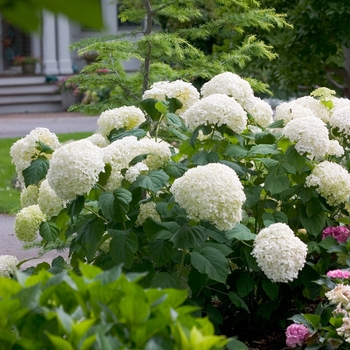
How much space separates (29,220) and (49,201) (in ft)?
1.37

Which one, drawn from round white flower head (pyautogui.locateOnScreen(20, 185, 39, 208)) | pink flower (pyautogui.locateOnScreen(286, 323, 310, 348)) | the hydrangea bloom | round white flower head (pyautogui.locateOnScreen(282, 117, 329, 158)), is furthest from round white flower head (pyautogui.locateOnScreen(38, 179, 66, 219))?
the hydrangea bloom

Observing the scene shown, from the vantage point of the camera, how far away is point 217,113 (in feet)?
11.1

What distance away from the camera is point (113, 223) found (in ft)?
11.1

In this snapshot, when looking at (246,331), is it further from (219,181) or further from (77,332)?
(77,332)

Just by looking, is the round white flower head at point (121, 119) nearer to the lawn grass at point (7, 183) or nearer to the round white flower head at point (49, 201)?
the round white flower head at point (49, 201)

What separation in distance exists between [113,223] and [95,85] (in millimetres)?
3008

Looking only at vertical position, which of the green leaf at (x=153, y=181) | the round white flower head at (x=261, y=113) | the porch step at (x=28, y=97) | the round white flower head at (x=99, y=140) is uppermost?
the round white flower head at (x=261, y=113)

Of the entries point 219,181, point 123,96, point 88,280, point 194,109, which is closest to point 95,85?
point 123,96

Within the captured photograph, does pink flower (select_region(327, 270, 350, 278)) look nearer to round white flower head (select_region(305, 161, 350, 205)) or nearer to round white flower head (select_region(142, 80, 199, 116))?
round white flower head (select_region(305, 161, 350, 205))

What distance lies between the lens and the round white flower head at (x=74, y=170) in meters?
3.06

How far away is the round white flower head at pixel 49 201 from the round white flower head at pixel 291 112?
4.51ft

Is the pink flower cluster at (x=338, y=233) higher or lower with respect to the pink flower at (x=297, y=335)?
higher

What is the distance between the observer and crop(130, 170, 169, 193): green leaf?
312 centimetres

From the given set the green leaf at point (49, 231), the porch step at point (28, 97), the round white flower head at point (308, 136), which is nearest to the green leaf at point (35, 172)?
the green leaf at point (49, 231)
